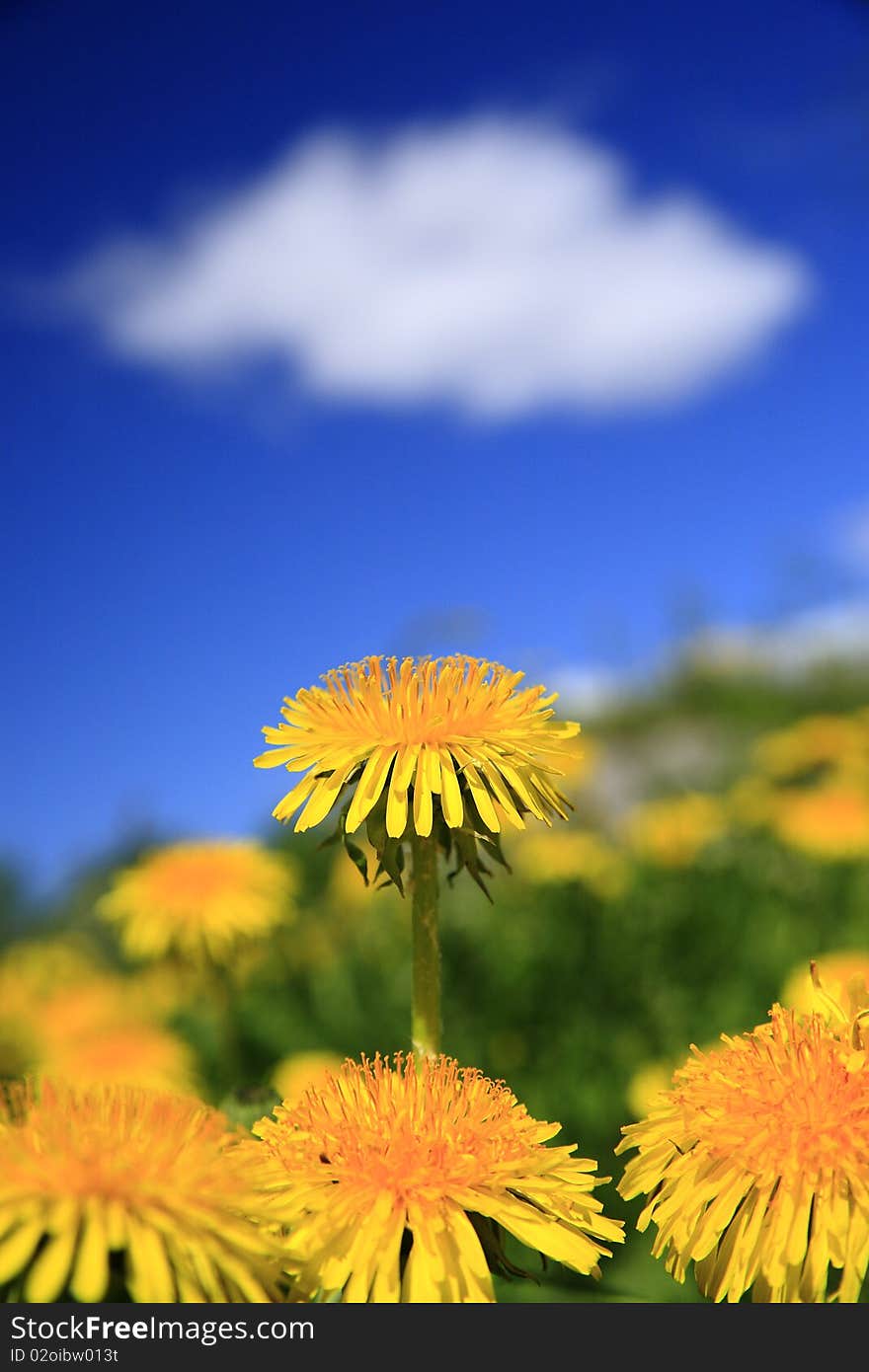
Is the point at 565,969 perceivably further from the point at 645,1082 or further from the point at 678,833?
the point at 645,1082

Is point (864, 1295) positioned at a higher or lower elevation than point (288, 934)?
lower

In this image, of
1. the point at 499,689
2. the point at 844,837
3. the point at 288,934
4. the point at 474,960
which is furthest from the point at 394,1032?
the point at 499,689

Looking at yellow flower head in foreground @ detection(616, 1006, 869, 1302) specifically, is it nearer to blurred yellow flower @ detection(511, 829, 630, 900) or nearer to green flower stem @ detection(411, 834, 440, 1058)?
green flower stem @ detection(411, 834, 440, 1058)

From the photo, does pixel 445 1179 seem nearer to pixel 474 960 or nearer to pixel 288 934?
pixel 474 960

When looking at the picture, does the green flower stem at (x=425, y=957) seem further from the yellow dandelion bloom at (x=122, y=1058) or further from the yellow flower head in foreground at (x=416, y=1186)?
the yellow dandelion bloom at (x=122, y=1058)

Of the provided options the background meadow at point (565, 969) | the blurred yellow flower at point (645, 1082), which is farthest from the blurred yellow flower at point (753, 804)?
the blurred yellow flower at point (645, 1082)

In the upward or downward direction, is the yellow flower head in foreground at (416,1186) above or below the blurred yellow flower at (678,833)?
below

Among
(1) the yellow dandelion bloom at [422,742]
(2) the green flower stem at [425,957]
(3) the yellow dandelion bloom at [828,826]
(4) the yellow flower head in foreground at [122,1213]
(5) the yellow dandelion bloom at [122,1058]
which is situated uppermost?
(3) the yellow dandelion bloom at [828,826]
